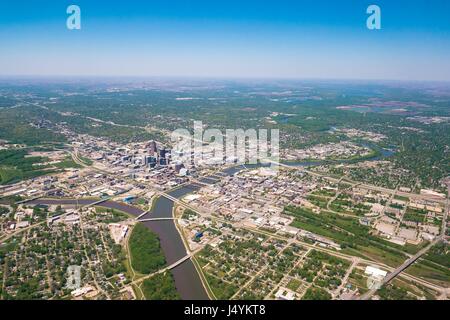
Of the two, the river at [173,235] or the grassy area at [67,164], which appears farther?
the grassy area at [67,164]

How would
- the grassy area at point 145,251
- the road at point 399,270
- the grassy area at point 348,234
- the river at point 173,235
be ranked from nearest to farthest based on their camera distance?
the road at point 399,270, the river at point 173,235, the grassy area at point 145,251, the grassy area at point 348,234

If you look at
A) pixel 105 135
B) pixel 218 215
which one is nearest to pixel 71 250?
pixel 218 215

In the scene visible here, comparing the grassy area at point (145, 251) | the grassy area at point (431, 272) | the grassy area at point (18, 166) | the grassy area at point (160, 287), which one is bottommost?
the grassy area at point (431, 272)

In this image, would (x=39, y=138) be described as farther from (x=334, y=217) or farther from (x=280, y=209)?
(x=334, y=217)

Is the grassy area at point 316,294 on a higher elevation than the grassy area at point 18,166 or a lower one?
lower

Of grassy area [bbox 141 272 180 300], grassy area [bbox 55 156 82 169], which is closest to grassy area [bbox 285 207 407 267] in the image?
grassy area [bbox 141 272 180 300]

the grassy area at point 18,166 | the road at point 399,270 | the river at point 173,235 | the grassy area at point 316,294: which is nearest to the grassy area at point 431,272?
the road at point 399,270

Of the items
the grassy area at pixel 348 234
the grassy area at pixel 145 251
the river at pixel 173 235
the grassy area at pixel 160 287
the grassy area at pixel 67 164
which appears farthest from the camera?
the grassy area at pixel 67 164

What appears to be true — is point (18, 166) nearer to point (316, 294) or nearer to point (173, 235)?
point (173, 235)

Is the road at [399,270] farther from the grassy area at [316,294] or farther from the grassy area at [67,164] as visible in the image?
the grassy area at [67,164]

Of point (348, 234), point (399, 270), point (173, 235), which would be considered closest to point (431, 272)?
point (399, 270)
